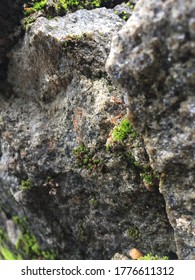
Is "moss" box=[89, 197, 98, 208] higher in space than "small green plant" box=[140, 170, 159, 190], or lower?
lower

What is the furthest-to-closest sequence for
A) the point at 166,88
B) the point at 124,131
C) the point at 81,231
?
the point at 81,231 < the point at 124,131 < the point at 166,88

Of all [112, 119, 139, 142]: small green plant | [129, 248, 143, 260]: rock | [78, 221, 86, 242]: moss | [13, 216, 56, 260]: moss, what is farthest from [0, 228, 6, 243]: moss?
[112, 119, 139, 142]: small green plant

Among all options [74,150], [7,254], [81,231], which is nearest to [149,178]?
[74,150]

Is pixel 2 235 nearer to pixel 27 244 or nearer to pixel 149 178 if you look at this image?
pixel 27 244

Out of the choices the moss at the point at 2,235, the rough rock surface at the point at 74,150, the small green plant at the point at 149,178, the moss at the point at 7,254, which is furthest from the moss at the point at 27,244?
the small green plant at the point at 149,178

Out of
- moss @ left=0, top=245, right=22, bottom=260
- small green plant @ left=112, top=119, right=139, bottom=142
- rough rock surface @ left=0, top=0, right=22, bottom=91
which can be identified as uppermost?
rough rock surface @ left=0, top=0, right=22, bottom=91

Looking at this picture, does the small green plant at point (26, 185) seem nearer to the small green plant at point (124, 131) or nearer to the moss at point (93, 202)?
the moss at point (93, 202)

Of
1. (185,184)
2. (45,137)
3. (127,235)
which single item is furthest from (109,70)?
(127,235)

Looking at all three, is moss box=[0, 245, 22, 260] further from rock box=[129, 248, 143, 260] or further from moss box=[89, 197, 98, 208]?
rock box=[129, 248, 143, 260]
